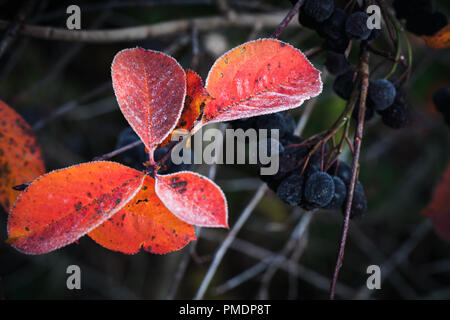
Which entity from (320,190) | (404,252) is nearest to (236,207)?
(404,252)

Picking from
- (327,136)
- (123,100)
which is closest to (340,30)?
(327,136)

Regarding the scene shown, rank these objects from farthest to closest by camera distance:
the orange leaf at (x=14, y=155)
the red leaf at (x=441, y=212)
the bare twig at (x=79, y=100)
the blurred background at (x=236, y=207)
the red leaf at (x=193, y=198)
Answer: the blurred background at (x=236, y=207), the bare twig at (x=79, y=100), the red leaf at (x=441, y=212), the orange leaf at (x=14, y=155), the red leaf at (x=193, y=198)

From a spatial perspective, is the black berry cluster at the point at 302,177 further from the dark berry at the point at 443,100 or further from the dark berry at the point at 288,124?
the dark berry at the point at 443,100

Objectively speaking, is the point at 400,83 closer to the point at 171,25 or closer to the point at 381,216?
the point at 171,25

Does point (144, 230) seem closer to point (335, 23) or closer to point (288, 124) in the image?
point (288, 124)

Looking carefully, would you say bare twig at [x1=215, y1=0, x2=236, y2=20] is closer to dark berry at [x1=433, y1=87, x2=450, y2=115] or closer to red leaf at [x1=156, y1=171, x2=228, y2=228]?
dark berry at [x1=433, y1=87, x2=450, y2=115]

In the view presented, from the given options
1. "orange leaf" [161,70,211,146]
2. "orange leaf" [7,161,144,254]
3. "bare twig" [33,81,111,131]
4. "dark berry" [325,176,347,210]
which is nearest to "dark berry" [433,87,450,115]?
"dark berry" [325,176,347,210]

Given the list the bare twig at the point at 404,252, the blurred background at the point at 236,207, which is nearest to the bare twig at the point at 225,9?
the blurred background at the point at 236,207

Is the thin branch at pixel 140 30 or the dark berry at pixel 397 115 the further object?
the thin branch at pixel 140 30
